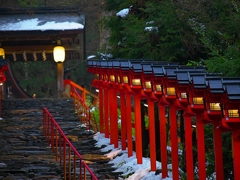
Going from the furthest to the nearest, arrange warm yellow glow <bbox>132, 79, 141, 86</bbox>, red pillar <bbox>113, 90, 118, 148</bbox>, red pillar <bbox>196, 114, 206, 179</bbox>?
red pillar <bbox>113, 90, 118, 148</bbox> → warm yellow glow <bbox>132, 79, 141, 86</bbox> → red pillar <bbox>196, 114, 206, 179</bbox>

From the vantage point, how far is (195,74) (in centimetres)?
1359

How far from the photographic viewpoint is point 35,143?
24.0 m

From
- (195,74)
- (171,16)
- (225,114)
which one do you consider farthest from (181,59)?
(225,114)

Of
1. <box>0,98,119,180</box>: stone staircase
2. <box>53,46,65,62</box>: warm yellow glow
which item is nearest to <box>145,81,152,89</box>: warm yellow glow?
<box>0,98,119,180</box>: stone staircase

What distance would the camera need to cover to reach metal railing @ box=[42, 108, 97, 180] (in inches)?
650

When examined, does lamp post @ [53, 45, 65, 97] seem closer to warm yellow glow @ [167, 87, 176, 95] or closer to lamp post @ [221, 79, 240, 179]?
warm yellow glow @ [167, 87, 176, 95]

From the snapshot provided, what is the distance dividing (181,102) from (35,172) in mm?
6001

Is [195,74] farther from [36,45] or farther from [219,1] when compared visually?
[36,45]

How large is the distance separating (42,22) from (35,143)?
14.9 metres

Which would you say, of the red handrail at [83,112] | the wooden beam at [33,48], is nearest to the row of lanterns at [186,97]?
the red handrail at [83,112]

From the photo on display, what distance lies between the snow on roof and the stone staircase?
448 cm

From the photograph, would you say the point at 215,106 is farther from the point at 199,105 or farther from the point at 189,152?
the point at 189,152

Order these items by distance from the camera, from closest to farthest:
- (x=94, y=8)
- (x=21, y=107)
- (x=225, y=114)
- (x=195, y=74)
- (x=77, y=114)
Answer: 1. (x=225, y=114)
2. (x=195, y=74)
3. (x=77, y=114)
4. (x=21, y=107)
5. (x=94, y=8)

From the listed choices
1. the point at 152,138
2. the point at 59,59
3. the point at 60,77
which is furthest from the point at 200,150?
the point at 60,77
